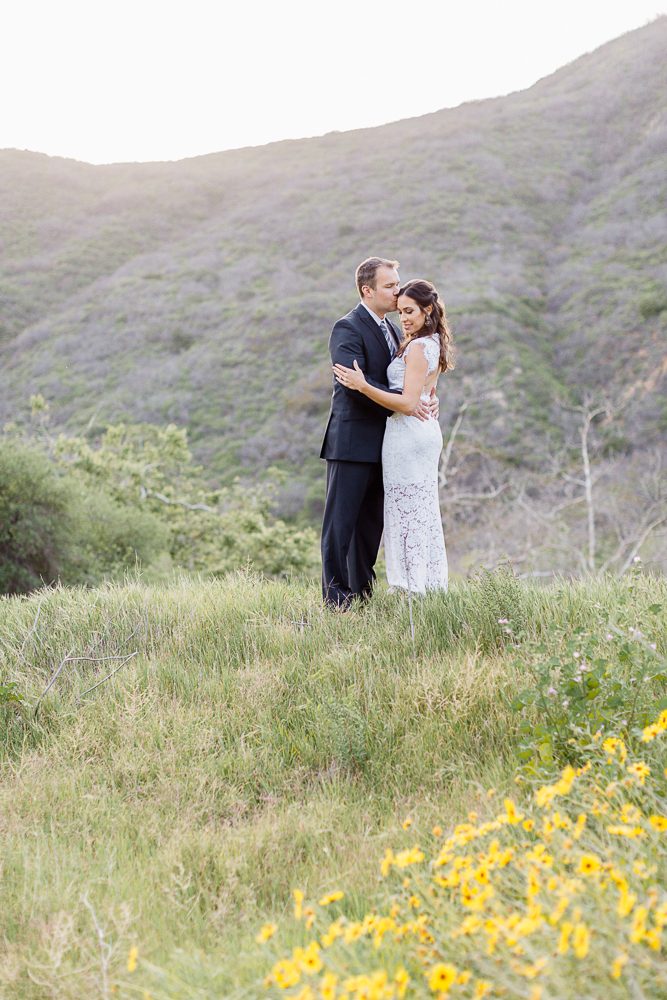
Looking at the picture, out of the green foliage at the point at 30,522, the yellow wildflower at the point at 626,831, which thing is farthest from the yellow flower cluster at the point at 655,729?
the green foliage at the point at 30,522

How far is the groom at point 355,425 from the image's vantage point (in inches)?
160

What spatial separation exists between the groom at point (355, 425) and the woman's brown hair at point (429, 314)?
0.75ft

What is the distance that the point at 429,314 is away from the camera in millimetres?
3896

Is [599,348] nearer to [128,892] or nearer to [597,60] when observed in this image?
[128,892]

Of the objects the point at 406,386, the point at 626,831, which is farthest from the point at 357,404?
the point at 626,831

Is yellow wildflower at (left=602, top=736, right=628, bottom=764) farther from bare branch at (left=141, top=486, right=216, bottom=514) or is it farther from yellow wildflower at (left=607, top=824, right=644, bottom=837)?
bare branch at (left=141, top=486, right=216, bottom=514)

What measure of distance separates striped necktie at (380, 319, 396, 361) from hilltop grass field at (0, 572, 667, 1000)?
5.09 feet

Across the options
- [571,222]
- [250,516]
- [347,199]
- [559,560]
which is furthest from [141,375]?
[571,222]

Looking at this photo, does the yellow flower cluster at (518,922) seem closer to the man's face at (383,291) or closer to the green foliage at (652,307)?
the man's face at (383,291)

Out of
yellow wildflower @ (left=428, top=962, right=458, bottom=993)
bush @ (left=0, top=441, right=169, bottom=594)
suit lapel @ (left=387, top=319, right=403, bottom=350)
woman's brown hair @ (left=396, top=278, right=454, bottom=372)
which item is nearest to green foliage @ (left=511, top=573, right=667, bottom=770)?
yellow wildflower @ (left=428, top=962, right=458, bottom=993)

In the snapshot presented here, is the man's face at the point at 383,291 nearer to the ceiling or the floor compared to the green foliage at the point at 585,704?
nearer to the ceiling

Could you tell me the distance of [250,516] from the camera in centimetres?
1238

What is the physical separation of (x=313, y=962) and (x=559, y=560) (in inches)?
599

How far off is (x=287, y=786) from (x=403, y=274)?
30.2 metres
